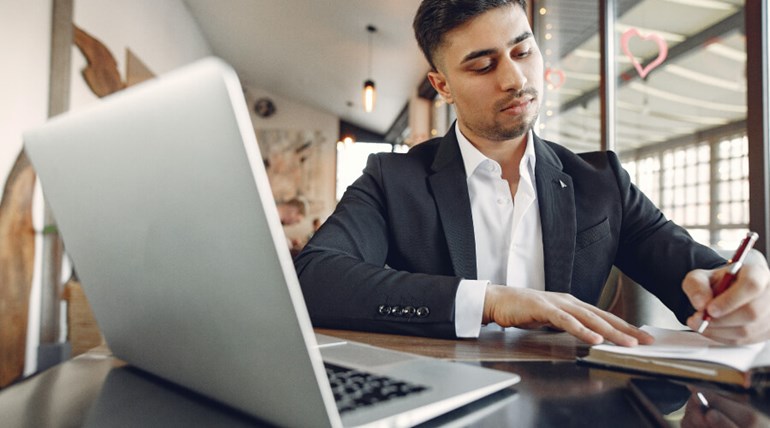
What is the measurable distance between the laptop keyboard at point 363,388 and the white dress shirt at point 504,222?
84cm

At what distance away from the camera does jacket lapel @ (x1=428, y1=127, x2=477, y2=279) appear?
1.26 meters

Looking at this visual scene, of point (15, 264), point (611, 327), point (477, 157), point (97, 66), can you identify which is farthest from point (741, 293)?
point (97, 66)

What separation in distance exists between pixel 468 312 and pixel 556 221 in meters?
0.53

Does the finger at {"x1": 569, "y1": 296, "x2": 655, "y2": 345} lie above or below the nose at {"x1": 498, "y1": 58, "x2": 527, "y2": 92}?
below

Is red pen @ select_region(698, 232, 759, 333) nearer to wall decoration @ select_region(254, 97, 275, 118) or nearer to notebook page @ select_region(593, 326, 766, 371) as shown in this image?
notebook page @ select_region(593, 326, 766, 371)

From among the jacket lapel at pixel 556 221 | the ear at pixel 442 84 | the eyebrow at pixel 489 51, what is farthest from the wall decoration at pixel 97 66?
the jacket lapel at pixel 556 221

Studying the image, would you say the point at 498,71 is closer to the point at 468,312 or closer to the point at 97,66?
the point at 468,312

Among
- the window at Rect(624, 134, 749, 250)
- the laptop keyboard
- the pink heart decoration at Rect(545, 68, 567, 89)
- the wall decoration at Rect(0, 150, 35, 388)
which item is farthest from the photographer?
the pink heart decoration at Rect(545, 68, 567, 89)

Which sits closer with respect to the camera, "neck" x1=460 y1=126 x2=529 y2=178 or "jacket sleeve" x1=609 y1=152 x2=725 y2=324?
"jacket sleeve" x1=609 y1=152 x2=725 y2=324

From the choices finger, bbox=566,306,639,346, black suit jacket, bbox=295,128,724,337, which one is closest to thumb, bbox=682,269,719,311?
finger, bbox=566,306,639,346

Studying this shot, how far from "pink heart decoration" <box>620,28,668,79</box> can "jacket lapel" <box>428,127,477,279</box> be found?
6.01 ft

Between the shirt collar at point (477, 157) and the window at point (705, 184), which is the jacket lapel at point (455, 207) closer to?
the shirt collar at point (477, 157)

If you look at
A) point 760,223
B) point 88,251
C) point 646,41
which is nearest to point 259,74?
point 646,41

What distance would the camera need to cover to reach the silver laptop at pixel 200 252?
1.09 ft
